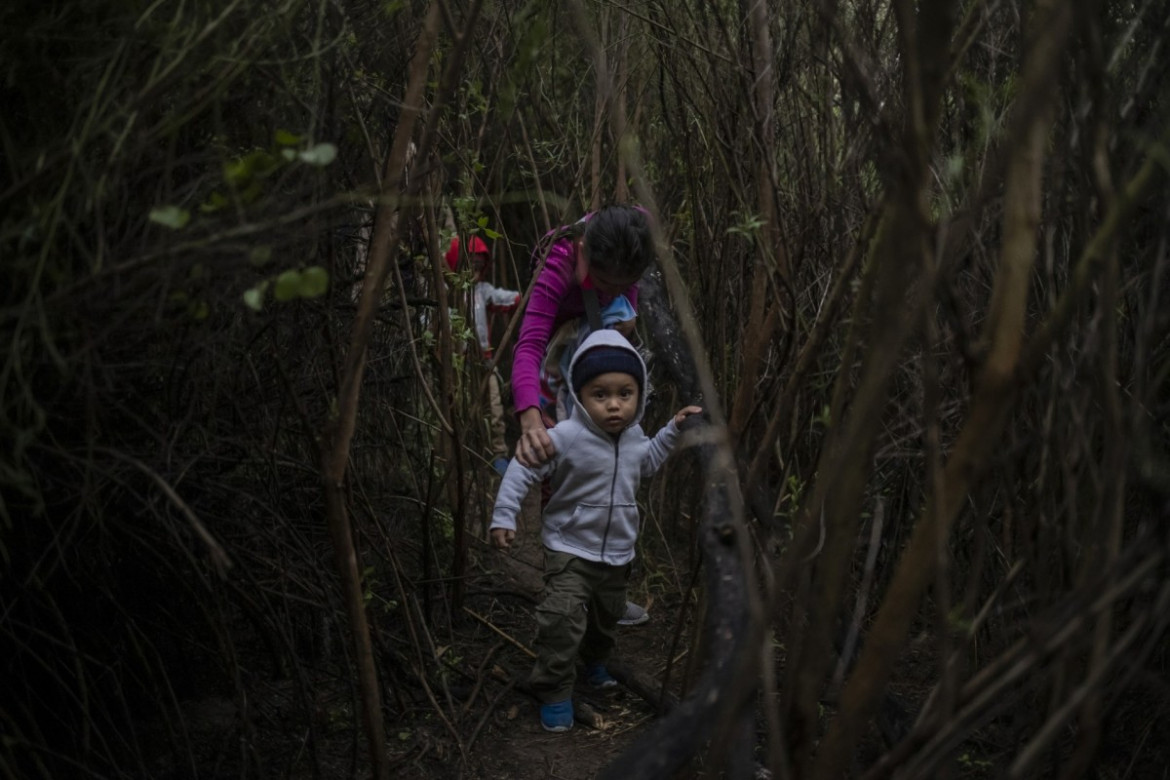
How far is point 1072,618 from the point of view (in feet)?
4.26

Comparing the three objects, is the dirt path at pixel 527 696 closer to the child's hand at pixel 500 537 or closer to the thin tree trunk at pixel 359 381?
the child's hand at pixel 500 537

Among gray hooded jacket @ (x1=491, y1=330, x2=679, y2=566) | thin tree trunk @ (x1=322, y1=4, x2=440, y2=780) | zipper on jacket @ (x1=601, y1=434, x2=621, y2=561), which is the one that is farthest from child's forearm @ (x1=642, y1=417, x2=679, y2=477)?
thin tree trunk @ (x1=322, y1=4, x2=440, y2=780)

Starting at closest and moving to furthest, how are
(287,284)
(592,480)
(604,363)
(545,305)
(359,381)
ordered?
1. (287,284)
2. (359,381)
3. (604,363)
4. (592,480)
5. (545,305)

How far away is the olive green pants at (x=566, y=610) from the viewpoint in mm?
3447

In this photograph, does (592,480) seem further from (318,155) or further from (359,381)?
(318,155)

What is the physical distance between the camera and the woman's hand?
3.41 metres

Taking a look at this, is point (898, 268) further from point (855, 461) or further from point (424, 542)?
point (424, 542)

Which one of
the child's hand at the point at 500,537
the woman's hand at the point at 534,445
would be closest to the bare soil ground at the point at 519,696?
the child's hand at the point at 500,537

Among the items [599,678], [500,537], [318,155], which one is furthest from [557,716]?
[318,155]

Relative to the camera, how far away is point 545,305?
3.64m

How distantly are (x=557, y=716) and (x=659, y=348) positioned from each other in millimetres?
1219

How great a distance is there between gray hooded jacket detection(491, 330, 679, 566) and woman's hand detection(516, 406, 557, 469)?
35 mm

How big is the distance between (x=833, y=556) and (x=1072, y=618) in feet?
0.96

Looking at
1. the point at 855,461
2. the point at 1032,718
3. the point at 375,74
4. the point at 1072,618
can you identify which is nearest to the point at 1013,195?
the point at 855,461
